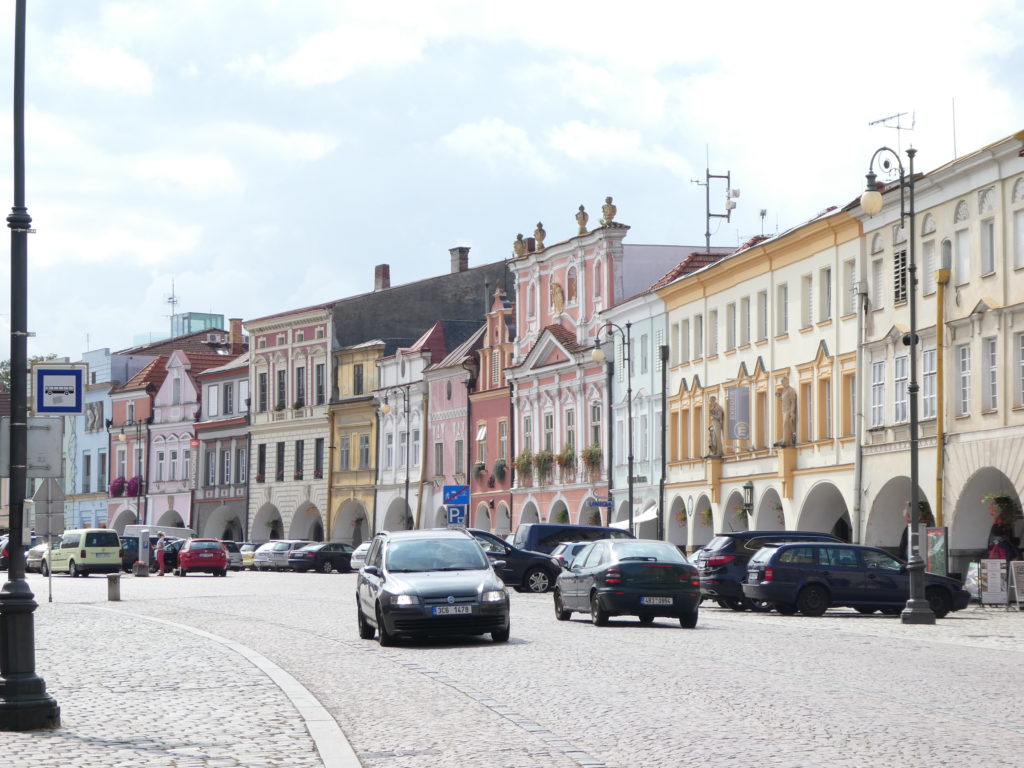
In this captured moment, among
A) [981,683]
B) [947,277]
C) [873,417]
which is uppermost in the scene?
[947,277]

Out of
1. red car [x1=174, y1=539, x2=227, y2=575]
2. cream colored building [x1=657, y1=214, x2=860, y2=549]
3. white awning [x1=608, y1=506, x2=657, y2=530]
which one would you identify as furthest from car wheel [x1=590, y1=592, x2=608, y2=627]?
red car [x1=174, y1=539, x2=227, y2=575]

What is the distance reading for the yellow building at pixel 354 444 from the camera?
94750 mm

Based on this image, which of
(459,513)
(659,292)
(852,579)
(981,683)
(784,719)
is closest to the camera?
(784,719)

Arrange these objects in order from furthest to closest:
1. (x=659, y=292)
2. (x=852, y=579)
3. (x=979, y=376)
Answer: (x=659, y=292)
(x=979, y=376)
(x=852, y=579)

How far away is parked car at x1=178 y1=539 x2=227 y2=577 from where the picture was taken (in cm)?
7081

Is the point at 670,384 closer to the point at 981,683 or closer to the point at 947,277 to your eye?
the point at 947,277

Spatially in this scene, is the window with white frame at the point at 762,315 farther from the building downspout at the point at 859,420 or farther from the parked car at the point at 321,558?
the parked car at the point at 321,558

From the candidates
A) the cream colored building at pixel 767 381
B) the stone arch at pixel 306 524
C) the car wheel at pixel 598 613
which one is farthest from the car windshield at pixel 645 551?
the stone arch at pixel 306 524

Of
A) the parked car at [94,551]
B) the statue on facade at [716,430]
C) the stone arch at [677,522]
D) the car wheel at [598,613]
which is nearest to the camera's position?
the car wheel at [598,613]

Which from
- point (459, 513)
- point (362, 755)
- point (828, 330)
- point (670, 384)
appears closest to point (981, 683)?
point (362, 755)

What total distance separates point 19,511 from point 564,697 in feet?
17.2

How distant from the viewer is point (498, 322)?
83.1m

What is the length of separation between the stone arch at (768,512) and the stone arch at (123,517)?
64.9 metres

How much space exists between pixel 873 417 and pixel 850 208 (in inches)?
232
